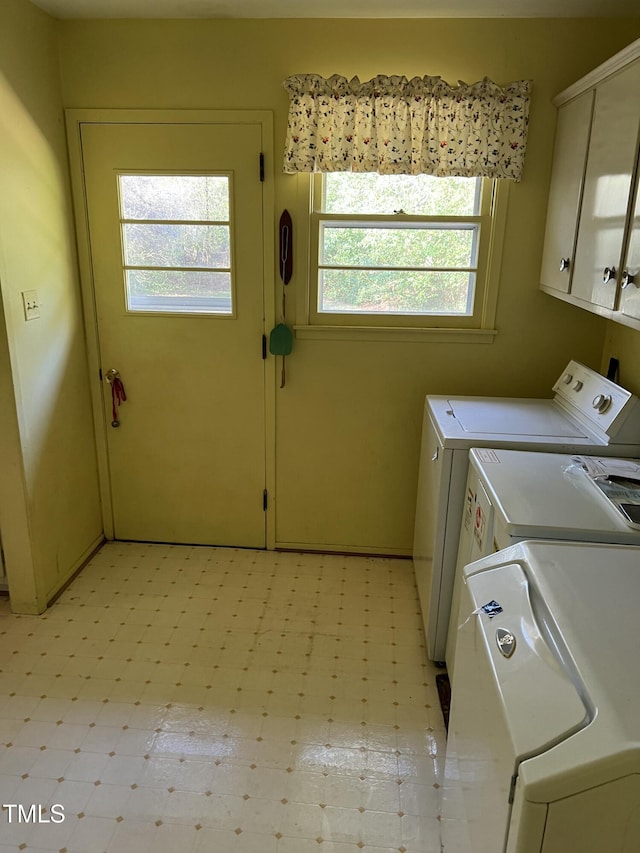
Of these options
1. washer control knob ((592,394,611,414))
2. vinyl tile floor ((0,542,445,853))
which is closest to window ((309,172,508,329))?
washer control knob ((592,394,611,414))

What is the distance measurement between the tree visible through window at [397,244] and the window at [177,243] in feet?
1.49

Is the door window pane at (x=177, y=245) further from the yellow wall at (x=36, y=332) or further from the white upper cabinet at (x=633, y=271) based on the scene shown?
the white upper cabinet at (x=633, y=271)

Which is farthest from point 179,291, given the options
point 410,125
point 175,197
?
point 410,125

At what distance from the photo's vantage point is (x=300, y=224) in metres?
2.73

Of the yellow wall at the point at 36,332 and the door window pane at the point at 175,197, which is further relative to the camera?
the door window pane at the point at 175,197

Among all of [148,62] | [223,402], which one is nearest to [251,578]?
[223,402]

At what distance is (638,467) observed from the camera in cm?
195

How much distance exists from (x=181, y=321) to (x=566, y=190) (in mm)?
1757

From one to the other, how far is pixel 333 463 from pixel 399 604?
29.5 inches

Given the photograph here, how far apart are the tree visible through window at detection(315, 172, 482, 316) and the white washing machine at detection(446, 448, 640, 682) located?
101 centimetres

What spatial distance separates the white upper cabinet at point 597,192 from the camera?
1806 millimetres

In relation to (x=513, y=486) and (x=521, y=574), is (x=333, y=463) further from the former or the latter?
(x=521, y=574)

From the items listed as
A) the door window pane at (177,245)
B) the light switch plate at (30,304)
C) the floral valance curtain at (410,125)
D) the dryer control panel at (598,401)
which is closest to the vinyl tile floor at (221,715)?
the dryer control panel at (598,401)

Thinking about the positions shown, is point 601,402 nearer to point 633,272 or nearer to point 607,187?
point 633,272
